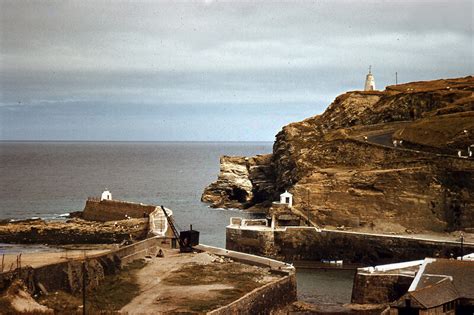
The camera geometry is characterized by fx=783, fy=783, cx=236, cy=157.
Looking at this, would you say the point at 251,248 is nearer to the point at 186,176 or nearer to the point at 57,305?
the point at 57,305

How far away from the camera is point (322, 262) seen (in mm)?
57438

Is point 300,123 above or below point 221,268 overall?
above

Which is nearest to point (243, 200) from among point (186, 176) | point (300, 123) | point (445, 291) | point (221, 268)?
point (300, 123)

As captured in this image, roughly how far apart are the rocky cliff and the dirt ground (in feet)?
61.5

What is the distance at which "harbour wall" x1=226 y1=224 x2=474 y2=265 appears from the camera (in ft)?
183

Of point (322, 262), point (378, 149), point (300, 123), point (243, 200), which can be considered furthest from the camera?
point (243, 200)

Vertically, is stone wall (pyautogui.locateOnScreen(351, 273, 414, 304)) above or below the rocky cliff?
below

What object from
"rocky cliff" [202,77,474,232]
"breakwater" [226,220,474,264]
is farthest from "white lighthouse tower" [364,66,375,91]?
"breakwater" [226,220,474,264]

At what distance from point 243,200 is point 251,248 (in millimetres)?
37191

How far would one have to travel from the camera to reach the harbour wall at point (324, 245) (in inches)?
2200

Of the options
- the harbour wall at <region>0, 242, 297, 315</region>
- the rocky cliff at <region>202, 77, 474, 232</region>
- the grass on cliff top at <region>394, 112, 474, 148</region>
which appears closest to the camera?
the harbour wall at <region>0, 242, 297, 315</region>

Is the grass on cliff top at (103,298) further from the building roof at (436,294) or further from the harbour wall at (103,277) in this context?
the building roof at (436,294)

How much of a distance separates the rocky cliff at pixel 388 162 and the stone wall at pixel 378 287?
62.2ft

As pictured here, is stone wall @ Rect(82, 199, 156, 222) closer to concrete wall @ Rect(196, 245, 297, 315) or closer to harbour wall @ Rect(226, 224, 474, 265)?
harbour wall @ Rect(226, 224, 474, 265)
